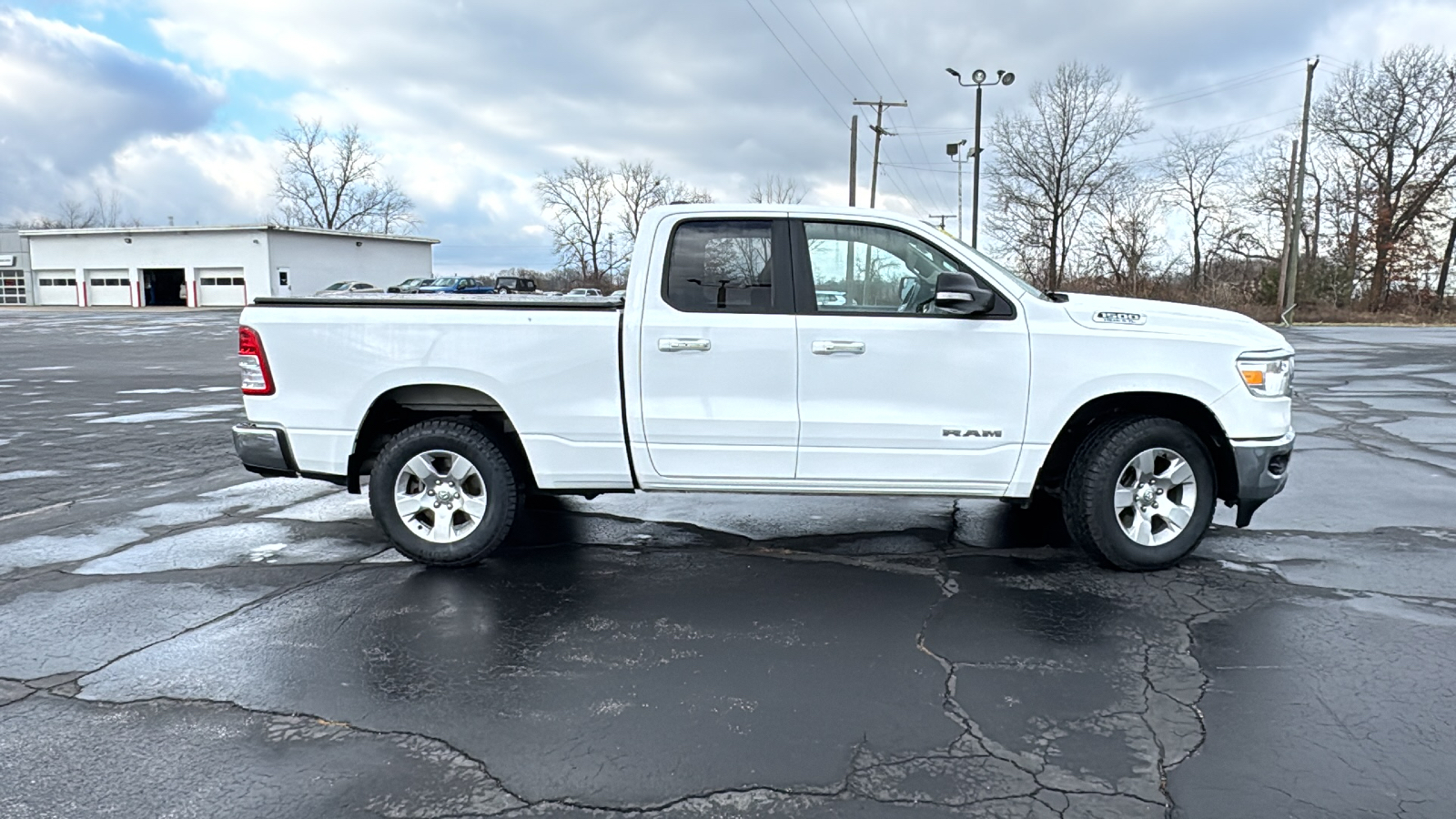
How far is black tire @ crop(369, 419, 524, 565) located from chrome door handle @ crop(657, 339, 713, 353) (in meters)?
1.18

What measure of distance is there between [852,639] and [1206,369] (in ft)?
8.21

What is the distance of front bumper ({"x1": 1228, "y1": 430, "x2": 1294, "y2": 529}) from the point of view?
201 inches

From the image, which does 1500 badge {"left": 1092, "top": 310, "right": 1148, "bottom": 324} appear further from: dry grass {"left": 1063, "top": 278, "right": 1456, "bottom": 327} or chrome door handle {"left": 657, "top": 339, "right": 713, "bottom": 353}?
dry grass {"left": 1063, "top": 278, "right": 1456, "bottom": 327}

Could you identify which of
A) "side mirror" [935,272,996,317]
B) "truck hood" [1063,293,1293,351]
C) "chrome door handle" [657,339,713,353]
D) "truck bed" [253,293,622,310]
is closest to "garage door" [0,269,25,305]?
"truck bed" [253,293,622,310]

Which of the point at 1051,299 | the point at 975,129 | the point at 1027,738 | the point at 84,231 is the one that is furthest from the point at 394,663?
the point at 84,231

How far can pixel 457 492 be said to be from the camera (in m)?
5.45

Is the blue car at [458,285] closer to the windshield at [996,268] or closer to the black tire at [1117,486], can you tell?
the windshield at [996,268]

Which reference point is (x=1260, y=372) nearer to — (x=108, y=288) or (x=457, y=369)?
(x=457, y=369)

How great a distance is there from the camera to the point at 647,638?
440 centimetres

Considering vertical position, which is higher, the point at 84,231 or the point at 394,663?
the point at 84,231

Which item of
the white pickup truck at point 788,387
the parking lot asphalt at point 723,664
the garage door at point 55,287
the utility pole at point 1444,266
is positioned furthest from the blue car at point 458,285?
the utility pole at point 1444,266

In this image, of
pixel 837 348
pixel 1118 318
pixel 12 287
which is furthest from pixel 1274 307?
pixel 12 287

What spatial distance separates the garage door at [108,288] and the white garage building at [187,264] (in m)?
0.06

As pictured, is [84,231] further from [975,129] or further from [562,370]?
[562,370]
